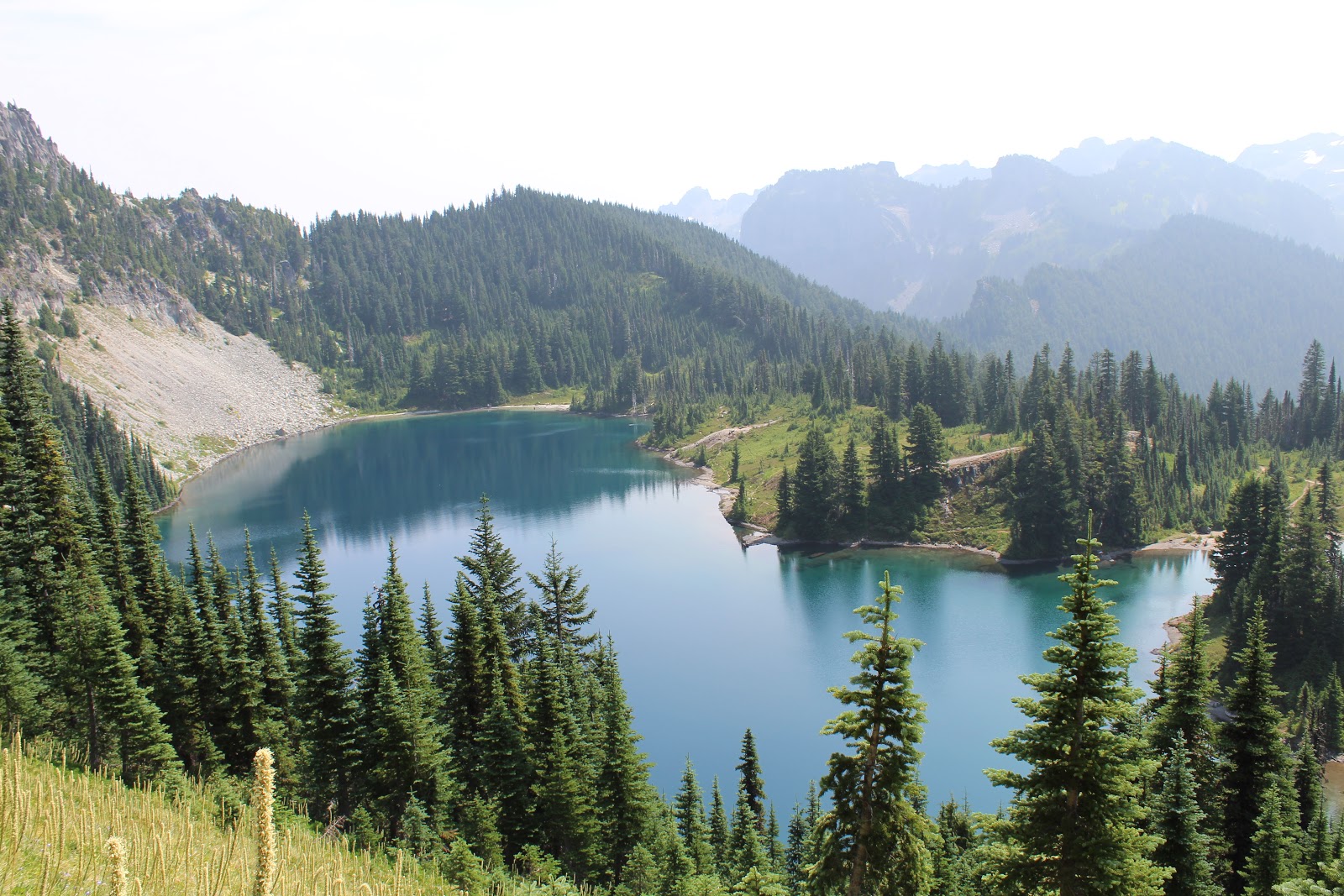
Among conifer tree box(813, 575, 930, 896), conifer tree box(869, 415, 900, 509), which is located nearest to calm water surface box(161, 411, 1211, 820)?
conifer tree box(869, 415, 900, 509)

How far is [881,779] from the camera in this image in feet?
64.1

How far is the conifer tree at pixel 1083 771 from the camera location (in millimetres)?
17016

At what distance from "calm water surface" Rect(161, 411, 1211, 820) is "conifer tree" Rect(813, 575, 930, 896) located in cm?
1562

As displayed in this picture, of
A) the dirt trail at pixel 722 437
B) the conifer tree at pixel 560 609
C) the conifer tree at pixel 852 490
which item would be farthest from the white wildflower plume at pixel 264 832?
the dirt trail at pixel 722 437

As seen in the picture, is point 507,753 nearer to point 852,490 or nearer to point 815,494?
point 815,494

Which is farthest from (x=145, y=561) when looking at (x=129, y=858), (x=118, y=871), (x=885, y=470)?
(x=885, y=470)

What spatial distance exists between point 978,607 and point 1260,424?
98.6 meters

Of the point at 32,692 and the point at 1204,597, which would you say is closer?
the point at 32,692

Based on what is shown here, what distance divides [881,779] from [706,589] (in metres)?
71.3

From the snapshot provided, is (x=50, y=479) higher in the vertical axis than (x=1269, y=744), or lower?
higher

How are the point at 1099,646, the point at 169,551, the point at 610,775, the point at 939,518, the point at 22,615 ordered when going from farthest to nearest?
1. the point at 939,518
2. the point at 169,551
3. the point at 22,615
4. the point at 610,775
5. the point at 1099,646

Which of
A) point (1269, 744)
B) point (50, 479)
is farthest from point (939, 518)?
A: point (50, 479)

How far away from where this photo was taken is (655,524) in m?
118

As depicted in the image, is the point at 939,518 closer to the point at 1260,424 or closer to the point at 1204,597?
the point at 1204,597
